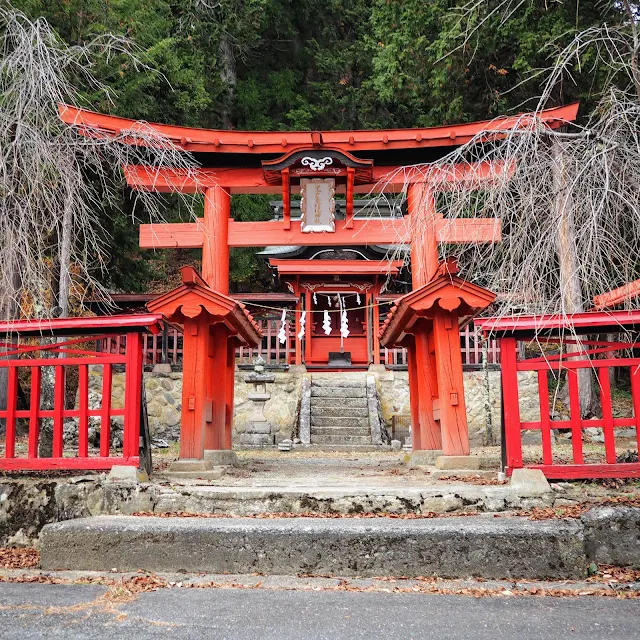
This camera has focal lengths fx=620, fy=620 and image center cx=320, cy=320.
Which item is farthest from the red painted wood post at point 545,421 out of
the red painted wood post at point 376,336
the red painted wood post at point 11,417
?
the red painted wood post at point 376,336

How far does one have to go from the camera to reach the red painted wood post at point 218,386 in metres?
8.72

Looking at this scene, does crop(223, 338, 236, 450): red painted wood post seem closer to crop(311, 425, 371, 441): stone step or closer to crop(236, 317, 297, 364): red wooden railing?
crop(311, 425, 371, 441): stone step

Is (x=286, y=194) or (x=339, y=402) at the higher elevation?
(x=286, y=194)

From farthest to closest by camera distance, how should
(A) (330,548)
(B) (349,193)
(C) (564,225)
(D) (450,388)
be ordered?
(B) (349,193)
(D) (450,388)
(C) (564,225)
(A) (330,548)

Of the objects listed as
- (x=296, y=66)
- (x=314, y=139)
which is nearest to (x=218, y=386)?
(x=314, y=139)

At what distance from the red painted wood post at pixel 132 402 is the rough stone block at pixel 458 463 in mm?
3448

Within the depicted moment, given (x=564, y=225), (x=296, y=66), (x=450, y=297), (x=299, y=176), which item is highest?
(x=296, y=66)

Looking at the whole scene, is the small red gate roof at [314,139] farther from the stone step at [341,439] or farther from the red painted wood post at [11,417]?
the stone step at [341,439]

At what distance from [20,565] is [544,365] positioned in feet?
15.4

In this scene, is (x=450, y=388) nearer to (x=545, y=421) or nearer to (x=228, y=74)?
(x=545, y=421)

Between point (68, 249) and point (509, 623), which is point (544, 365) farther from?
point (68, 249)

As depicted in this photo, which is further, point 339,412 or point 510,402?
point 339,412

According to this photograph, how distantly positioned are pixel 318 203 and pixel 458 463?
5.29 metres

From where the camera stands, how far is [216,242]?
32.7ft
